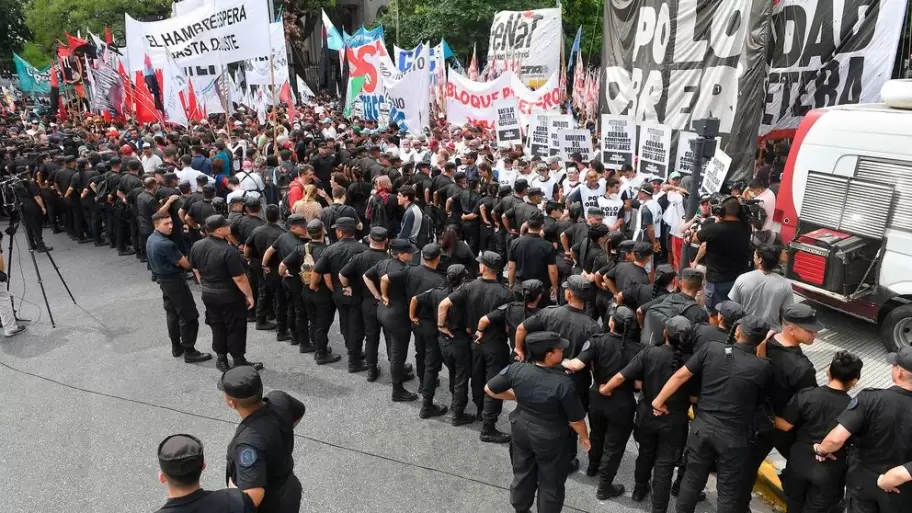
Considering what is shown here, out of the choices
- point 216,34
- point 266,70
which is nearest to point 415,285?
point 216,34

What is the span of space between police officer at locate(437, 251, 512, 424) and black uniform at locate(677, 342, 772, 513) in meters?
1.87

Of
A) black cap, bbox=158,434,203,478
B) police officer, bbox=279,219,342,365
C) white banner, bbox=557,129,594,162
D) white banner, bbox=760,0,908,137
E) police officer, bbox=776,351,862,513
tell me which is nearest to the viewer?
black cap, bbox=158,434,203,478

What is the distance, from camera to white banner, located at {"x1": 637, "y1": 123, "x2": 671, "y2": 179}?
9195mm

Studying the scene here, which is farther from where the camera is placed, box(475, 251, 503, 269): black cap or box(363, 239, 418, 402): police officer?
box(363, 239, 418, 402): police officer

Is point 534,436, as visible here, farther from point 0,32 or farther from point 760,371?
point 0,32

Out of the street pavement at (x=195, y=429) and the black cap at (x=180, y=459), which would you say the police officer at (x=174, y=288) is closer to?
the street pavement at (x=195, y=429)

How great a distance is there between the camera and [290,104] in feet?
51.8

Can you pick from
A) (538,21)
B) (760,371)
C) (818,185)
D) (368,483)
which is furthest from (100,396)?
(538,21)

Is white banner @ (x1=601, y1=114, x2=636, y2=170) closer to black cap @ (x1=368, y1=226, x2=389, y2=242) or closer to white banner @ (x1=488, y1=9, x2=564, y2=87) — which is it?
white banner @ (x1=488, y1=9, x2=564, y2=87)

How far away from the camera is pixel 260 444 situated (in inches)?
134

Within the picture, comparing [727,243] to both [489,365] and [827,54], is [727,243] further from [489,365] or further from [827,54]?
[827,54]

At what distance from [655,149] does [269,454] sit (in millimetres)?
7677

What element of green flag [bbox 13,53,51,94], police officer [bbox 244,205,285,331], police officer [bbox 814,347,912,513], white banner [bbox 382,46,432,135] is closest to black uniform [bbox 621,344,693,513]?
police officer [bbox 814,347,912,513]

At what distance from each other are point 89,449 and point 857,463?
20.5 feet
